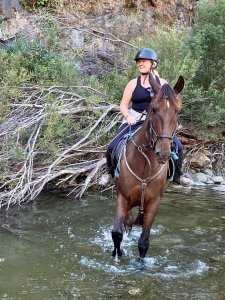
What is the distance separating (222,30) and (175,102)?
8.72 m

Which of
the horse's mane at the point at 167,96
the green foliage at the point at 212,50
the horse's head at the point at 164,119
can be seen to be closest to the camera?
the horse's head at the point at 164,119

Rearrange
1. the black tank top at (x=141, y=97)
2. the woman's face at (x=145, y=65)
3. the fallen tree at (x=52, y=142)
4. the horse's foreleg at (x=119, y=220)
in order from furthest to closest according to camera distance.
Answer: the fallen tree at (x=52, y=142) < the black tank top at (x=141, y=97) < the woman's face at (x=145, y=65) < the horse's foreleg at (x=119, y=220)

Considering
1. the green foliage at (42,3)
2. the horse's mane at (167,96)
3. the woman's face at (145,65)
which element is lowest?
the horse's mane at (167,96)

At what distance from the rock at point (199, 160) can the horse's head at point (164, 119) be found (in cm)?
793

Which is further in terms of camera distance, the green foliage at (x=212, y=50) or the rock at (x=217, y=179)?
the green foliage at (x=212, y=50)

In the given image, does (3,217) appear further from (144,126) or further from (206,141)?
(206,141)

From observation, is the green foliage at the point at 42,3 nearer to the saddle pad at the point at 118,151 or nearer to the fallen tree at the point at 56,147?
the fallen tree at the point at 56,147

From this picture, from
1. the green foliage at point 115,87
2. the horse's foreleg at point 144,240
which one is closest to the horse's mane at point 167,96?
the horse's foreleg at point 144,240

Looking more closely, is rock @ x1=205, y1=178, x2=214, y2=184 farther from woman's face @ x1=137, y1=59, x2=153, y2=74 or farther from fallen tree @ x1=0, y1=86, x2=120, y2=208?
woman's face @ x1=137, y1=59, x2=153, y2=74

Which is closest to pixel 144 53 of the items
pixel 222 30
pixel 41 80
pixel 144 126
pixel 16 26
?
pixel 144 126

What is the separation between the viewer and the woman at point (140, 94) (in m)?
5.77

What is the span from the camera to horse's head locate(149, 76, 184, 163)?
4.67m

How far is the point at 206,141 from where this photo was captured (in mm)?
12883

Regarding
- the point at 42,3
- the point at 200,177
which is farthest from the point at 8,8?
the point at 200,177
